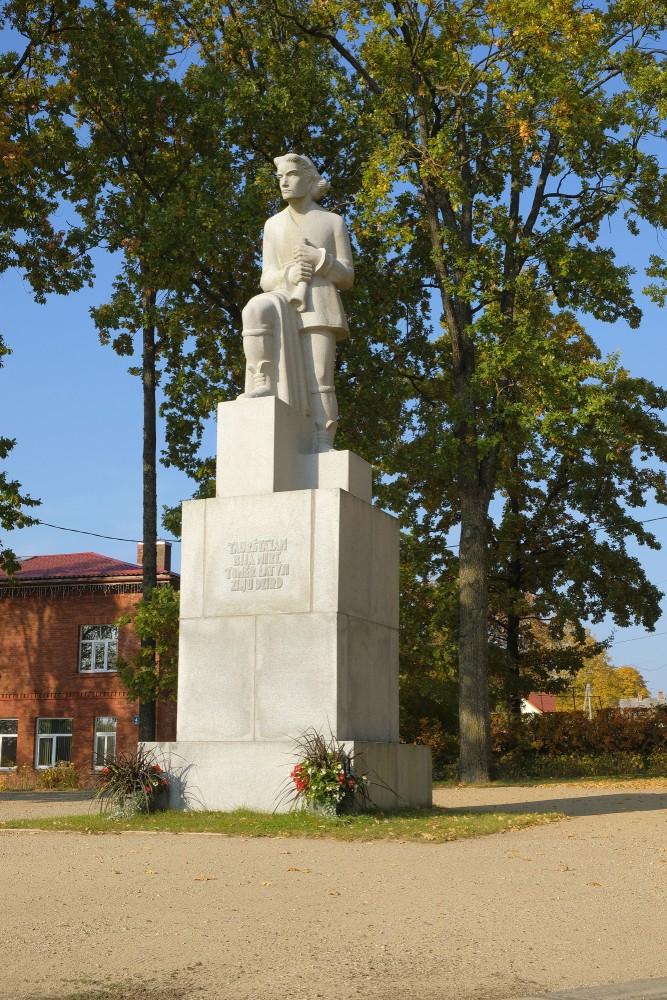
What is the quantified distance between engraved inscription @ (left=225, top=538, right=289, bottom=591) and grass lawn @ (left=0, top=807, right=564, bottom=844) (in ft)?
6.95

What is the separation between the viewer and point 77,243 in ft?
76.8

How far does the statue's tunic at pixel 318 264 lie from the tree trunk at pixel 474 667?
30.2 ft

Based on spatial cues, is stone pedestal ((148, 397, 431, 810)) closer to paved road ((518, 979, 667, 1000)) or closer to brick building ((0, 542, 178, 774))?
paved road ((518, 979, 667, 1000))

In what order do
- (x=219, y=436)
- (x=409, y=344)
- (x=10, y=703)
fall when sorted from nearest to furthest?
1. (x=219, y=436)
2. (x=409, y=344)
3. (x=10, y=703)

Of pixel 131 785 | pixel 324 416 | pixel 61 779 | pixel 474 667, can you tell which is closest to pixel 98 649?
pixel 61 779

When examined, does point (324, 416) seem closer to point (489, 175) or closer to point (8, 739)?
point (489, 175)

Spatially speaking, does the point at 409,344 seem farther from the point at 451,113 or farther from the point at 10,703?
the point at 10,703

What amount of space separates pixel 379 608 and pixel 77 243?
1450 centimetres

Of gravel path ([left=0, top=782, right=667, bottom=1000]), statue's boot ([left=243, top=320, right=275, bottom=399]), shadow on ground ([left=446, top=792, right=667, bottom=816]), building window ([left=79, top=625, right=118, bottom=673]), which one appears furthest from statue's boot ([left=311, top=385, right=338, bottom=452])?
building window ([left=79, top=625, right=118, bottom=673])

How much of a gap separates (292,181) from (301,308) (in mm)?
1513

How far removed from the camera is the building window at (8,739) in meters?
37.8

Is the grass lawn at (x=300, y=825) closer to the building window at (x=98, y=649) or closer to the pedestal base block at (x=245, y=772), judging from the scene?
the pedestal base block at (x=245, y=772)

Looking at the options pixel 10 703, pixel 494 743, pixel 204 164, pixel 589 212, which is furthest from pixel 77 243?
pixel 10 703

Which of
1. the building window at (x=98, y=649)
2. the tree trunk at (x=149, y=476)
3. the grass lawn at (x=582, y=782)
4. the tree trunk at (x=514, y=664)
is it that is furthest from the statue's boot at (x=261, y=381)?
the building window at (x=98, y=649)
